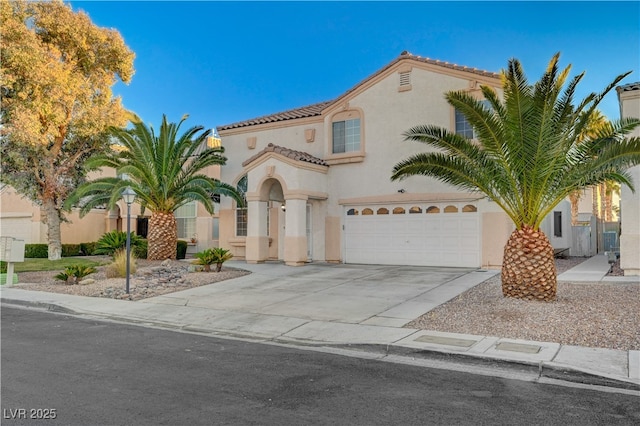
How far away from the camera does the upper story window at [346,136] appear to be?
2002cm

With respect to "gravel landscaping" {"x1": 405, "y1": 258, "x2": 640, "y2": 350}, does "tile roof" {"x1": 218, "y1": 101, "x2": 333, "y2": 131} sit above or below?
above

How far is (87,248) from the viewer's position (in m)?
28.9

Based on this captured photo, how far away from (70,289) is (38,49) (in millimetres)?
11879

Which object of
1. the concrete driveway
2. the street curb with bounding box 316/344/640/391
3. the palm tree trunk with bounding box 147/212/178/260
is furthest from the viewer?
the palm tree trunk with bounding box 147/212/178/260

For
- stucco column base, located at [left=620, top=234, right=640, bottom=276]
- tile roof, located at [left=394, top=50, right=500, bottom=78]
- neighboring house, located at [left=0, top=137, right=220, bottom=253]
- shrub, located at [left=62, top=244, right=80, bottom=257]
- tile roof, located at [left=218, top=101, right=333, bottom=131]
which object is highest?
tile roof, located at [left=394, top=50, right=500, bottom=78]

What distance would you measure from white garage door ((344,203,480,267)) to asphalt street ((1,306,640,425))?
11.0 metres

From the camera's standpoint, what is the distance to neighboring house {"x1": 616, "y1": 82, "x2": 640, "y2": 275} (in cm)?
1399

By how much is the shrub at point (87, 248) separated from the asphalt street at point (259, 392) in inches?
892

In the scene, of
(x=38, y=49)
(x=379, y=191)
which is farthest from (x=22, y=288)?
(x=379, y=191)

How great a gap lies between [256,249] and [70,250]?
14212 mm

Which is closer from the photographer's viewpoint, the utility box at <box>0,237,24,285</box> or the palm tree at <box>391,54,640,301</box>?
the palm tree at <box>391,54,640,301</box>

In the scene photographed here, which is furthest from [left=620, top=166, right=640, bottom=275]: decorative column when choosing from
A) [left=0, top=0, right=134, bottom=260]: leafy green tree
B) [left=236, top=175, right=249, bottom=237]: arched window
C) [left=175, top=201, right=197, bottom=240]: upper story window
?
[left=175, top=201, right=197, bottom=240]: upper story window

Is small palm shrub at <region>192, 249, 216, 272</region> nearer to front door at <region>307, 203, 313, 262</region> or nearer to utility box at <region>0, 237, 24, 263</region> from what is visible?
front door at <region>307, 203, 313, 262</region>

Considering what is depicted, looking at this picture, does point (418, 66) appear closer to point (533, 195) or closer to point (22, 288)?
point (533, 195)
